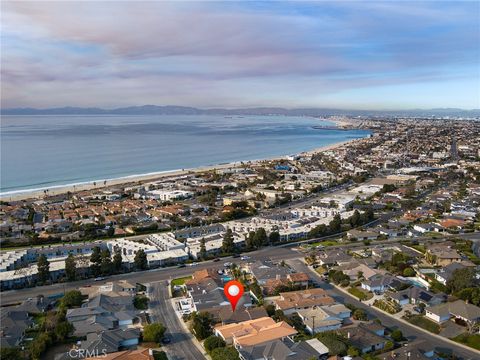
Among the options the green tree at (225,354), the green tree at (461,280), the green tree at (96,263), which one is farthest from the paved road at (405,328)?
the green tree at (96,263)

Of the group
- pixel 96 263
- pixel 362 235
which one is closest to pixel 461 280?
pixel 362 235

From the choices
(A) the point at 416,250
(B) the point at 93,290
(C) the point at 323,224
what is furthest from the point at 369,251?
(B) the point at 93,290

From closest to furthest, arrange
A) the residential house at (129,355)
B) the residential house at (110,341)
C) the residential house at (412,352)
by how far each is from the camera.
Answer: the residential house at (412,352), the residential house at (129,355), the residential house at (110,341)

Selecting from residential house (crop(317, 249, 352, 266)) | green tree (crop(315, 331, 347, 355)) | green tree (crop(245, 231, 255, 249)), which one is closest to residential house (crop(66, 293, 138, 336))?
green tree (crop(315, 331, 347, 355))

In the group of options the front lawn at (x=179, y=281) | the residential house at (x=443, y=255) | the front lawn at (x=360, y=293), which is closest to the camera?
the front lawn at (x=360, y=293)

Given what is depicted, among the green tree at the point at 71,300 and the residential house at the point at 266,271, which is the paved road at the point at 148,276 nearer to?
the residential house at the point at 266,271

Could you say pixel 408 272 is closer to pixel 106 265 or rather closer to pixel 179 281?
pixel 179 281
